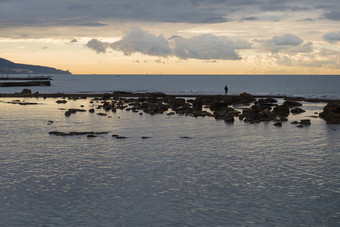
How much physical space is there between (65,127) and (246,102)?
48.0 meters

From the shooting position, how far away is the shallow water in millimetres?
16719

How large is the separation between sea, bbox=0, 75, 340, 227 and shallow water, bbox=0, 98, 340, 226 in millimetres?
51

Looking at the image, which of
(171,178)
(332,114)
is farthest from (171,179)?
(332,114)

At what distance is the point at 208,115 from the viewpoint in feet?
192

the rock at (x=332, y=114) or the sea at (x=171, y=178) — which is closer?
the sea at (x=171, y=178)

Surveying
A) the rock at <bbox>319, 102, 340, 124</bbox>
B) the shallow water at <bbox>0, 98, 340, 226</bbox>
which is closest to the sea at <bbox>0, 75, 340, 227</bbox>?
the shallow water at <bbox>0, 98, 340, 226</bbox>

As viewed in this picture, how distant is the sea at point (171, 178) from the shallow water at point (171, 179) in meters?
0.05

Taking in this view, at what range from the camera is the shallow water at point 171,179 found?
1672 cm

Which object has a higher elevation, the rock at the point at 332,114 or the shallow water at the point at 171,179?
the rock at the point at 332,114

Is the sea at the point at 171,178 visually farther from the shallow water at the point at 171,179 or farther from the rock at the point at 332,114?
the rock at the point at 332,114

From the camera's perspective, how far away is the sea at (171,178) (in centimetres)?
1672

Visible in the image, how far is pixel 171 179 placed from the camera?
22516 mm

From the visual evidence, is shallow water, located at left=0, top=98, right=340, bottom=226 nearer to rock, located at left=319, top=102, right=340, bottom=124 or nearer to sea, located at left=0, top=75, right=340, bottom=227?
sea, located at left=0, top=75, right=340, bottom=227

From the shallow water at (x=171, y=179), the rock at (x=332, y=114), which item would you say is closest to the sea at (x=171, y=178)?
the shallow water at (x=171, y=179)
